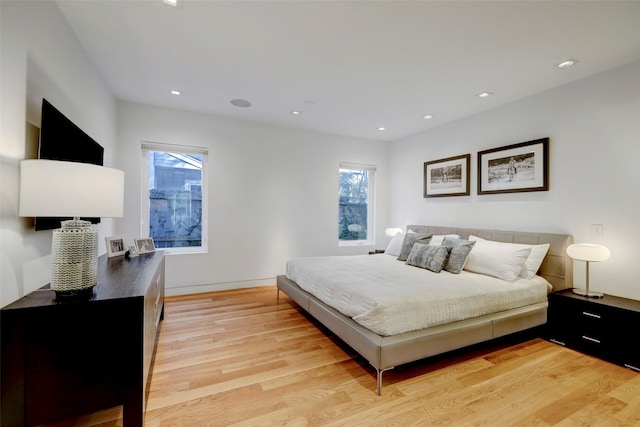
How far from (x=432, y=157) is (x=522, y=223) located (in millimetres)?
1706

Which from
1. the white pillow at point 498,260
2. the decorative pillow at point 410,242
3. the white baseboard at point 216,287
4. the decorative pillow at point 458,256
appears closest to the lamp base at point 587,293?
the white pillow at point 498,260

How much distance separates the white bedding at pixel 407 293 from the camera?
6.83ft

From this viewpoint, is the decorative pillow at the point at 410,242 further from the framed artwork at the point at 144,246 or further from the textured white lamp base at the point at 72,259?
the textured white lamp base at the point at 72,259

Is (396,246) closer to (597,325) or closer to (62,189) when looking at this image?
(597,325)

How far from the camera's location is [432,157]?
4.59 meters

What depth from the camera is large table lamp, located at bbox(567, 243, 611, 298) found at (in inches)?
99.1

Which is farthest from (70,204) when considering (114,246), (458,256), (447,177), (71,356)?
(447,177)

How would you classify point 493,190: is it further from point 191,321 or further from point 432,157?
point 191,321

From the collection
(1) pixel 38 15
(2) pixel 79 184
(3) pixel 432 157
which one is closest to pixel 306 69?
(1) pixel 38 15

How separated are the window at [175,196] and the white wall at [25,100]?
1782mm

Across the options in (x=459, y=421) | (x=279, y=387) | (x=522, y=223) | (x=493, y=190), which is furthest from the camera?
(x=493, y=190)

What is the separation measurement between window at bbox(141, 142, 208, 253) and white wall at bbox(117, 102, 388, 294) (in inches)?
5.5

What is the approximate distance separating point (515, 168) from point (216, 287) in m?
4.35

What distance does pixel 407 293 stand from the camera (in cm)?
222
